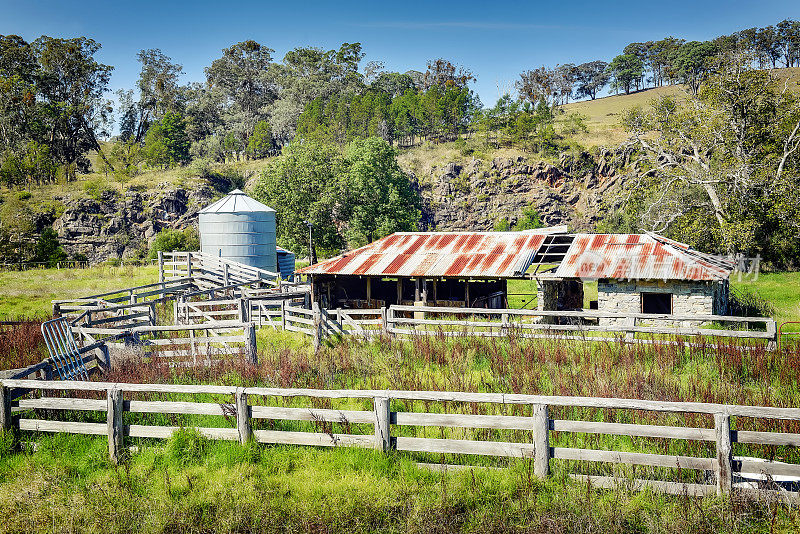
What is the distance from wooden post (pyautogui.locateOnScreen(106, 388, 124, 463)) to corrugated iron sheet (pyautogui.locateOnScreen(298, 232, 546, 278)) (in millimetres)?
15690

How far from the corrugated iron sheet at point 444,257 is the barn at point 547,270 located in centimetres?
4

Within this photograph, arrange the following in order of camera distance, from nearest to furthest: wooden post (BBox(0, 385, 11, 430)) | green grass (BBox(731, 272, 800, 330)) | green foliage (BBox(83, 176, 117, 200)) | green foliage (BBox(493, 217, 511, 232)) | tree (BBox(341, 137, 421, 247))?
wooden post (BBox(0, 385, 11, 430))
green grass (BBox(731, 272, 800, 330))
tree (BBox(341, 137, 421, 247))
green foliage (BBox(493, 217, 511, 232))
green foliage (BBox(83, 176, 117, 200))

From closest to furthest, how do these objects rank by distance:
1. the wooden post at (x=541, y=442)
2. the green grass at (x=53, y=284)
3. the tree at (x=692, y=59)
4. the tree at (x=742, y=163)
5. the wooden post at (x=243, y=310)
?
the wooden post at (x=541, y=442) → the wooden post at (x=243, y=310) → the green grass at (x=53, y=284) → the tree at (x=742, y=163) → the tree at (x=692, y=59)

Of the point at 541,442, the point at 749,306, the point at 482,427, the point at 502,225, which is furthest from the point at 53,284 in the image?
the point at 502,225

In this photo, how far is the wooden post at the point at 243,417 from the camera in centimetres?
773

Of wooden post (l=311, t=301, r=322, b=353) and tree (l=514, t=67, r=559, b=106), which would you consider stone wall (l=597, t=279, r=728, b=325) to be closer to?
wooden post (l=311, t=301, r=322, b=353)

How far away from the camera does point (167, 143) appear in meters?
84.9

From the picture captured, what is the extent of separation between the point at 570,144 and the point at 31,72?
259 ft

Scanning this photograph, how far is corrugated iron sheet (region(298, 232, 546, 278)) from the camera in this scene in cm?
2277

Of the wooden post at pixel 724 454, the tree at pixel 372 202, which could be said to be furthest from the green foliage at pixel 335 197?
the wooden post at pixel 724 454

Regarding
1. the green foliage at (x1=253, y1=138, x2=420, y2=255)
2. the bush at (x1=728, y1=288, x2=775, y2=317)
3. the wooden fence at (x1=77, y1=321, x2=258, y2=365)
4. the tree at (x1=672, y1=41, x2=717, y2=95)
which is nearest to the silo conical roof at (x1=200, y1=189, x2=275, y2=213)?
the green foliage at (x1=253, y1=138, x2=420, y2=255)

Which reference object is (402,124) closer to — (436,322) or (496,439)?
(436,322)

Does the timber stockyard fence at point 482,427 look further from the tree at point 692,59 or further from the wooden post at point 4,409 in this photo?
the tree at point 692,59

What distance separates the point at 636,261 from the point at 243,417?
60.1 ft
